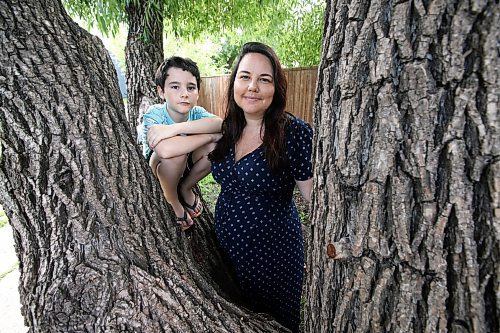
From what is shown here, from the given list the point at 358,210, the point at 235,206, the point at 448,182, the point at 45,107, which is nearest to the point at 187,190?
the point at 235,206

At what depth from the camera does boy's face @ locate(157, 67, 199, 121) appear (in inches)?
96.7

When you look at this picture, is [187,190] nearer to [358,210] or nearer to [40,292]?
[40,292]

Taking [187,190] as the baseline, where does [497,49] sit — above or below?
above

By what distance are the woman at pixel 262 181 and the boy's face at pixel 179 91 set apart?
2.36ft

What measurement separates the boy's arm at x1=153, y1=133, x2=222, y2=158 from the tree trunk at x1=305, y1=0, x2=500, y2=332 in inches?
39.6

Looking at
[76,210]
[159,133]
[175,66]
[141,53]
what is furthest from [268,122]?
[141,53]

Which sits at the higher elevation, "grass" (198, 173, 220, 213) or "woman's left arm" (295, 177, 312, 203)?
"woman's left arm" (295, 177, 312, 203)

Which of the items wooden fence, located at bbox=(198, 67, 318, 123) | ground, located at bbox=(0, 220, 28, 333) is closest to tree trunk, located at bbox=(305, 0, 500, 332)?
ground, located at bbox=(0, 220, 28, 333)

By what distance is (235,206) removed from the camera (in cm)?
175

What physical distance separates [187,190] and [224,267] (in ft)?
1.76

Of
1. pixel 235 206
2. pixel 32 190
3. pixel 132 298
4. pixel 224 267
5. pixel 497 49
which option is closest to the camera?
pixel 497 49

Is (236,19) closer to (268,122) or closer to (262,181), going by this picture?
(268,122)

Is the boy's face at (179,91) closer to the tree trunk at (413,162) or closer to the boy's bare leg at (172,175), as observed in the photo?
the boy's bare leg at (172,175)

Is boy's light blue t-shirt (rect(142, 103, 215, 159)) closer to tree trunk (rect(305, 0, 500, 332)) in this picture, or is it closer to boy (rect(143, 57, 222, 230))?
boy (rect(143, 57, 222, 230))
